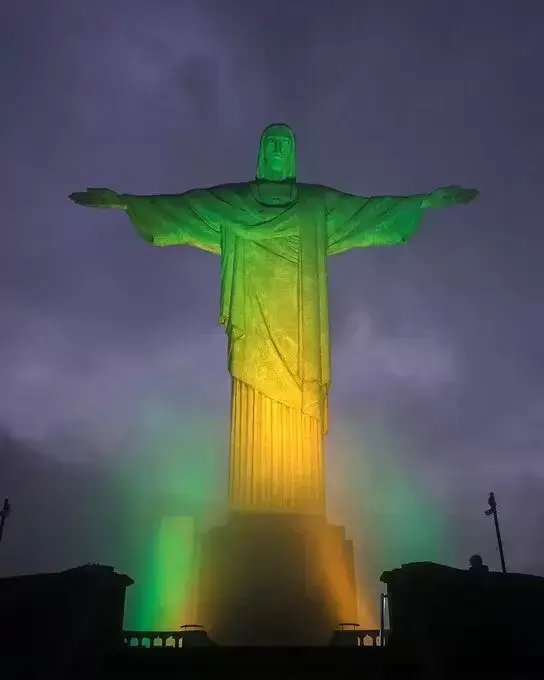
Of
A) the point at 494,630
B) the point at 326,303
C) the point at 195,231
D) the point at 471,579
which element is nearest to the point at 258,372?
the point at 326,303

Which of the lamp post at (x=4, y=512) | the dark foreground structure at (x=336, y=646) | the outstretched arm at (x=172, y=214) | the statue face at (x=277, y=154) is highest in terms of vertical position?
the statue face at (x=277, y=154)

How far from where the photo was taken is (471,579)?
6922mm

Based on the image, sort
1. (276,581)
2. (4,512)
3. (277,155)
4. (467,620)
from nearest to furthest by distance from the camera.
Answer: (467,620), (276,581), (277,155), (4,512)

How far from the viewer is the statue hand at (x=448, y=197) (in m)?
11.2

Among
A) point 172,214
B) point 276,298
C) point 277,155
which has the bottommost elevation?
point 276,298

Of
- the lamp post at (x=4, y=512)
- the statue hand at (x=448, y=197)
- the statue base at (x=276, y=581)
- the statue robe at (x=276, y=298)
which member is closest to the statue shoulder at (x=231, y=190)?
the statue robe at (x=276, y=298)

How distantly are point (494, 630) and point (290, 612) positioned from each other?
134 inches

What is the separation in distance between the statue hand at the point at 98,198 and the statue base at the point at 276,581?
541cm

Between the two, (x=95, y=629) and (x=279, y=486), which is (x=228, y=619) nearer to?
(x=279, y=486)

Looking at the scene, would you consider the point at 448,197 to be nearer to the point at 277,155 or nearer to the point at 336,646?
the point at 277,155

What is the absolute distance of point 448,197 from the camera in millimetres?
11383

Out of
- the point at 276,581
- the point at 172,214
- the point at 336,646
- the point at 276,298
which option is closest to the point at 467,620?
the point at 336,646

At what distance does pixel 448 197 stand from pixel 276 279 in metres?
3.20

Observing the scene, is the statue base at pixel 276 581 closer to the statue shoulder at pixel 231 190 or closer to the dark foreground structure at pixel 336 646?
the dark foreground structure at pixel 336 646
